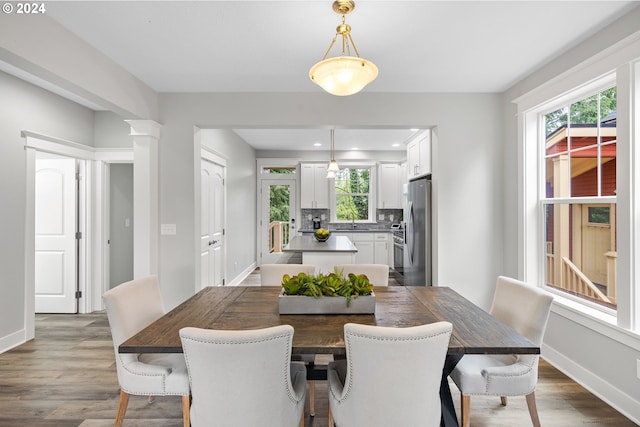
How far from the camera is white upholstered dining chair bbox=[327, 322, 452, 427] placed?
125 cm

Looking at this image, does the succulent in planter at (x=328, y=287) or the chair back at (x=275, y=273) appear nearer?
the succulent in planter at (x=328, y=287)

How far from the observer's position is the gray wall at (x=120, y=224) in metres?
4.60

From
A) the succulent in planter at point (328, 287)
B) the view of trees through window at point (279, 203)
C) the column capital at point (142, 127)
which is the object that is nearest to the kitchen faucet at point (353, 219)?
the view of trees through window at point (279, 203)

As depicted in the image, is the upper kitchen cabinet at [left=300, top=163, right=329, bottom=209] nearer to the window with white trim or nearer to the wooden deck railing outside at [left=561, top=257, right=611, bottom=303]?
the window with white trim

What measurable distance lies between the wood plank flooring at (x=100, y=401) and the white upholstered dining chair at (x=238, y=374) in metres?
0.83

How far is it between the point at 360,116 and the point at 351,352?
2672 millimetres

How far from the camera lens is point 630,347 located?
6.79 feet

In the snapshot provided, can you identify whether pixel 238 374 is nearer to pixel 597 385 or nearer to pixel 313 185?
pixel 597 385

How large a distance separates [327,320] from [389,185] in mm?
5571

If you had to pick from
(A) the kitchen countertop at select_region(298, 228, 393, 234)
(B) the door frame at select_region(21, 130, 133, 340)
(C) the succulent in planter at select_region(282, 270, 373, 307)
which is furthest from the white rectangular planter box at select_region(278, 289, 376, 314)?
(A) the kitchen countertop at select_region(298, 228, 393, 234)

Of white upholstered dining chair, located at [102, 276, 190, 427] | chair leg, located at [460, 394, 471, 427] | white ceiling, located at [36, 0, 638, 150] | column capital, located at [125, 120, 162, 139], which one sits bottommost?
chair leg, located at [460, 394, 471, 427]

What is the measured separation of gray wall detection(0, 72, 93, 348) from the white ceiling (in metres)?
1.20

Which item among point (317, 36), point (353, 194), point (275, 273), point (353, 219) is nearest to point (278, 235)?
point (353, 219)

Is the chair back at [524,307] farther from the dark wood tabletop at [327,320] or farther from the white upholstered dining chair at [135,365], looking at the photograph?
the white upholstered dining chair at [135,365]
